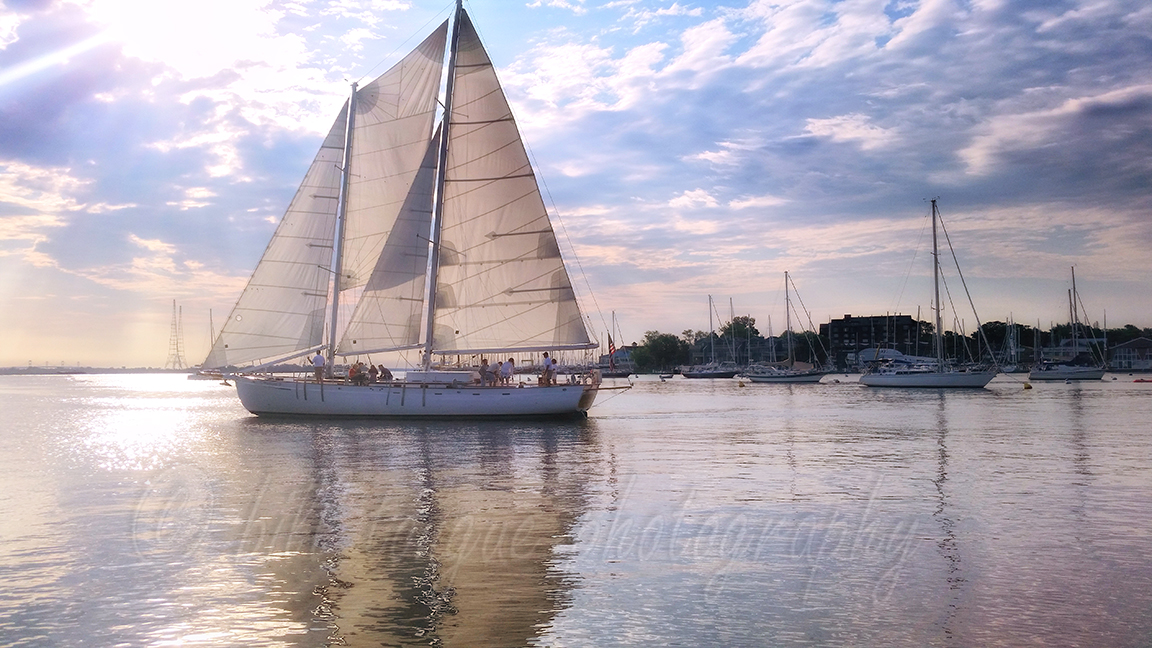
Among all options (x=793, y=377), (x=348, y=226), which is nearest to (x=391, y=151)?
(x=348, y=226)

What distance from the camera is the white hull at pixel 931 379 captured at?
84312mm

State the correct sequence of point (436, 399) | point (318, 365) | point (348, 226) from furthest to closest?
point (348, 226) → point (318, 365) → point (436, 399)

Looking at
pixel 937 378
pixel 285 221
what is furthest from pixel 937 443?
pixel 937 378

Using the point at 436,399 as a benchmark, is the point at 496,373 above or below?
above

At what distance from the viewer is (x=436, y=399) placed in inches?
1617

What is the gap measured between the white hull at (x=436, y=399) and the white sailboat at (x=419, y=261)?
0.06 m

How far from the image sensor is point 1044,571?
1162 centimetres

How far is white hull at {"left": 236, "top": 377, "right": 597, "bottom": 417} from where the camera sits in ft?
134

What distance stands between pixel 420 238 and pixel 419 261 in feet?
3.81

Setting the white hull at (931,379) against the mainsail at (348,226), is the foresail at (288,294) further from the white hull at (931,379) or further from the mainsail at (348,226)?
the white hull at (931,379)

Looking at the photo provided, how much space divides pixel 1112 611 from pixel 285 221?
138ft

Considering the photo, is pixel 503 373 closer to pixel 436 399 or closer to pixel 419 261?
pixel 436 399

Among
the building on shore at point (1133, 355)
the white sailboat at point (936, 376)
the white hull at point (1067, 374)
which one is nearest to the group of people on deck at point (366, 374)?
the white sailboat at point (936, 376)

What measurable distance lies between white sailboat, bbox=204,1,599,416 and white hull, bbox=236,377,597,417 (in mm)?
63
